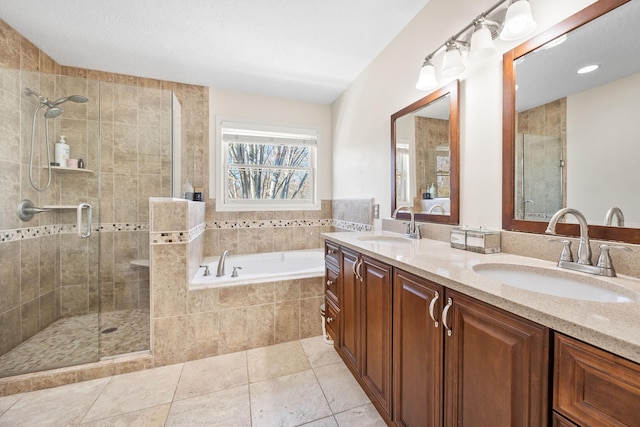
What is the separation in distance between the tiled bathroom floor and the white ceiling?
8.20ft

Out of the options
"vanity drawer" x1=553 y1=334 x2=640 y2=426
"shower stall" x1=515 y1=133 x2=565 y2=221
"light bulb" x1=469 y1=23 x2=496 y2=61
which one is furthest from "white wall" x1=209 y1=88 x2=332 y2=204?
"vanity drawer" x1=553 y1=334 x2=640 y2=426

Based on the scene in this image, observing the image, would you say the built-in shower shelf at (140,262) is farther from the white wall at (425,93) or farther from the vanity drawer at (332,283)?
the white wall at (425,93)

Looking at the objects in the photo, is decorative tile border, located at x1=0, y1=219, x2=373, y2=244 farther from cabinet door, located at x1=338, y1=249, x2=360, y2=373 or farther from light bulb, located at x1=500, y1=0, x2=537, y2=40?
light bulb, located at x1=500, y1=0, x2=537, y2=40

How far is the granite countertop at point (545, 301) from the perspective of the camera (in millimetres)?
462

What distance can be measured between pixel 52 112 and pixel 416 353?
312cm

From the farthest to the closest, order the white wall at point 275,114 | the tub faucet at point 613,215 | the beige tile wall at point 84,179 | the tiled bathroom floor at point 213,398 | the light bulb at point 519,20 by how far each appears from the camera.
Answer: the white wall at point 275,114, the beige tile wall at point 84,179, the tiled bathroom floor at point 213,398, the light bulb at point 519,20, the tub faucet at point 613,215

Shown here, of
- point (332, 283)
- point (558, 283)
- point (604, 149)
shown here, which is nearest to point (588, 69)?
point (604, 149)

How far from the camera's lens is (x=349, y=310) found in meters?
1.58

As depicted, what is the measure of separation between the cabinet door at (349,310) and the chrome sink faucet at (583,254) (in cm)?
88

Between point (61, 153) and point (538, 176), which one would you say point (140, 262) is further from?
point (538, 176)

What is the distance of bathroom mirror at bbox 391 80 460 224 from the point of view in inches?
58.5

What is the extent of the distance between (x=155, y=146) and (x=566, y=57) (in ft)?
9.99

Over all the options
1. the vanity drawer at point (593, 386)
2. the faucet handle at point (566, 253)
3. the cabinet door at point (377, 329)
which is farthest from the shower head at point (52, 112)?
the faucet handle at point (566, 253)

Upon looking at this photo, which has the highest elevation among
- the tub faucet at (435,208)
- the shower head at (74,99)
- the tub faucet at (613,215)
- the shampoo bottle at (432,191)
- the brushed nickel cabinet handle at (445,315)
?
the shower head at (74,99)
